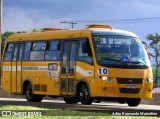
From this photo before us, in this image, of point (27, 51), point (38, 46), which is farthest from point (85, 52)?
point (27, 51)

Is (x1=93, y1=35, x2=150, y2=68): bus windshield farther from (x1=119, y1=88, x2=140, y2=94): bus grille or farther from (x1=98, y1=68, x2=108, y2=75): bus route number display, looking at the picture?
(x1=119, y1=88, x2=140, y2=94): bus grille

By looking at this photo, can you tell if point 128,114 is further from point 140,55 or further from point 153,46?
point 153,46

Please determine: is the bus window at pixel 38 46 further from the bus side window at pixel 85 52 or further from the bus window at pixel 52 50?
the bus side window at pixel 85 52

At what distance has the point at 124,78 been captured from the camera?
24.2 metres

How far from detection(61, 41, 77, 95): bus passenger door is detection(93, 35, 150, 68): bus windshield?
1.41 metres

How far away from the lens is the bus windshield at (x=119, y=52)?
24078 millimetres

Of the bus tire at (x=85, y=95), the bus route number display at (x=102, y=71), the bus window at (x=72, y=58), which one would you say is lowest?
the bus tire at (x=85, y=95)

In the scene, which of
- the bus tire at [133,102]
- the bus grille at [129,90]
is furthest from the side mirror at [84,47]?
the bus tire at [133,102]

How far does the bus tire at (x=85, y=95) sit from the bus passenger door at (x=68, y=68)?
1.57 feet

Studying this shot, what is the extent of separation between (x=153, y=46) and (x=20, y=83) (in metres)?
67.9

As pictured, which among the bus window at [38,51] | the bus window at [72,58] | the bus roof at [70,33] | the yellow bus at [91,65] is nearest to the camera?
the yellow bus at [91,65]

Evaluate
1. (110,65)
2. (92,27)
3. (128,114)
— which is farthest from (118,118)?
(92,27)

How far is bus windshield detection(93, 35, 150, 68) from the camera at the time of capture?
79.0 feet

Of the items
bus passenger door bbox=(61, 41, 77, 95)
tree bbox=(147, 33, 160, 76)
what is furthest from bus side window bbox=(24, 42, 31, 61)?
tree bbox=(147, 33, 160, 76)
